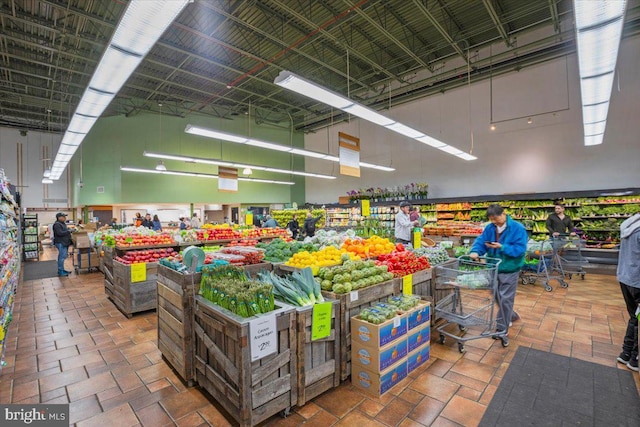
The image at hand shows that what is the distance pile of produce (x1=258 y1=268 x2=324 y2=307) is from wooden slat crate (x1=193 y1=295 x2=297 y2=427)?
0.21 metres

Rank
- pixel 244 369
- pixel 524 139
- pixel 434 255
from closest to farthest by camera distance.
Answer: pixel 244 369 → pixel 434 255 → pixel 524 139

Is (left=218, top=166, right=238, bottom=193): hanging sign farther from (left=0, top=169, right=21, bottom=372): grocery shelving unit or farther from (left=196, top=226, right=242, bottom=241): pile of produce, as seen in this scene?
(left=0, top=169, right=21, bottom=372): grocery shelving unit

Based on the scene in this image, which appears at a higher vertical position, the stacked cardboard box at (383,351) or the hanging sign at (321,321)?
the hanging sign at (321,321)

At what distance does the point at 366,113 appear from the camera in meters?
5.46

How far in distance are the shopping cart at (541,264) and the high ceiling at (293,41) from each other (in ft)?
17.8

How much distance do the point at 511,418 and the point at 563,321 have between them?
9.07 ft

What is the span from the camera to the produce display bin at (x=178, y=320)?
2.77 m

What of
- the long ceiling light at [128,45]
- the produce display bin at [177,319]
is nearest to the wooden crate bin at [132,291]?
the produce display bin at [177,319]

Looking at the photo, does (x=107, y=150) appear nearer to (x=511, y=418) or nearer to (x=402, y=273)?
(x=402, y=273)

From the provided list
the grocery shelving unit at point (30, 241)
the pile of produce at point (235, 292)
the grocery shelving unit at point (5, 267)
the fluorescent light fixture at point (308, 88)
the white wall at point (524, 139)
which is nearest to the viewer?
the pile of produce at point (235, 292)

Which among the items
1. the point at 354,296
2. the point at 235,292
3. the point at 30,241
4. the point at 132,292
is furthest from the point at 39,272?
the point at 354,296

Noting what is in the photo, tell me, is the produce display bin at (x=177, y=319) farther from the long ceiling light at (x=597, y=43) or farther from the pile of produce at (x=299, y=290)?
the long ceiling light at (x=597, y=43)

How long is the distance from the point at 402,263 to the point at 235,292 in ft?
7.19

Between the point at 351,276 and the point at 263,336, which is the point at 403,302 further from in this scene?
the point at 263,336
